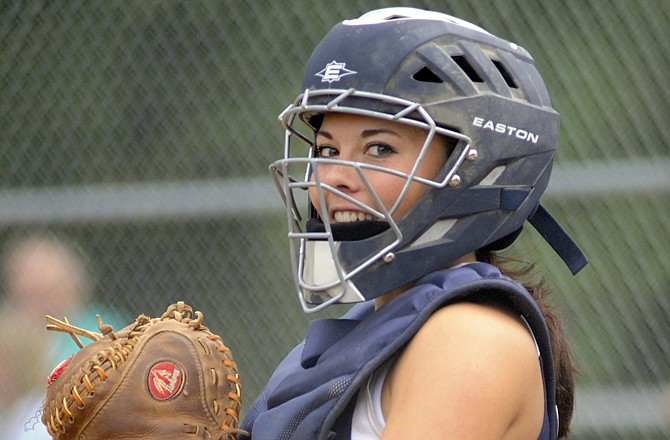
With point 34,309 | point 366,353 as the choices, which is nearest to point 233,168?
point 34,309

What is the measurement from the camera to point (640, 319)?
180 inches

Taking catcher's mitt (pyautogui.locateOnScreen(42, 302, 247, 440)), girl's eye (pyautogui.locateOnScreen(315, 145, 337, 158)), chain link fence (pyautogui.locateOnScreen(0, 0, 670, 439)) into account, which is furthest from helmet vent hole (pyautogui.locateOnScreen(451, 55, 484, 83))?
chain link fence (pyautogui.locateOnScreen(0, 0, 670, 439))

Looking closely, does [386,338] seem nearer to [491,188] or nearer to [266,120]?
[491,188]

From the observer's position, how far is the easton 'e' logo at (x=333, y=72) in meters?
2.25

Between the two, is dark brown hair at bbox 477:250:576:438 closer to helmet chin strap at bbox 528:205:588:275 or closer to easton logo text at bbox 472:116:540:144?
helmet chin strap at bbox 528:205:588:275

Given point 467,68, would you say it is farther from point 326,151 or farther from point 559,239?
point 559,239

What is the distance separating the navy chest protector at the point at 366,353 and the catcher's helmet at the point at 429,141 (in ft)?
0.26

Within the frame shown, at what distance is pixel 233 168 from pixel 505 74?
268 cm

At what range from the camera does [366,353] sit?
6.72ft

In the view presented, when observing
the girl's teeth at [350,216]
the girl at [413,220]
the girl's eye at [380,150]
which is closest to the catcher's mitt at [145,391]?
the girl at [413,220]

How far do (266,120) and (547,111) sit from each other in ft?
8.73

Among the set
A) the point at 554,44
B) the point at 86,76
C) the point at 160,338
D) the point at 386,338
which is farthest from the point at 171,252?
the point at 386,338

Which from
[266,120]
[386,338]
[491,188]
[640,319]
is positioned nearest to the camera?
[386,338]

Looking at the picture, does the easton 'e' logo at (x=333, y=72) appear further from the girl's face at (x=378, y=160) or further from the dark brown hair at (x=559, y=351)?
the dark brown hair at (x=559, y=351)
